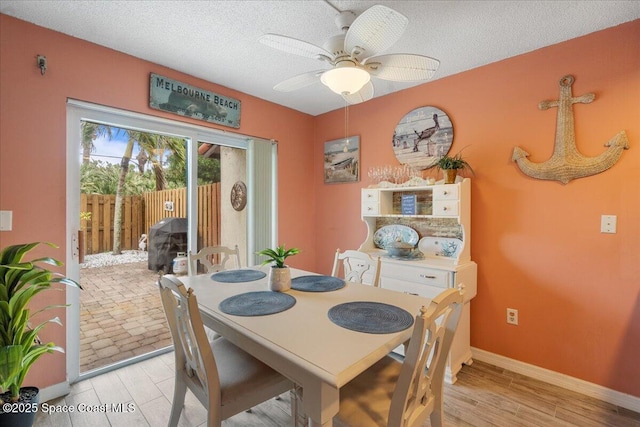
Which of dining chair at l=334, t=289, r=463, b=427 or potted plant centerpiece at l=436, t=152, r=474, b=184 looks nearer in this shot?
dining chair at l=334, t=289, r=463, b=427

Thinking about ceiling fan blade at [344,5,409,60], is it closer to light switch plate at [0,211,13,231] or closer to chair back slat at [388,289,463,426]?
chair back slat at [388,289,463,426]

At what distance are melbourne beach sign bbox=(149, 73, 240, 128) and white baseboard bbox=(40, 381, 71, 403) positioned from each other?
2.14 m

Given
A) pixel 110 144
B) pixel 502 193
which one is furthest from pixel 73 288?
pixel 502 193

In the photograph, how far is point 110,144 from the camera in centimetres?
234

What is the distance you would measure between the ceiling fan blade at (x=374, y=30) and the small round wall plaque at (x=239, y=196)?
2.09 m

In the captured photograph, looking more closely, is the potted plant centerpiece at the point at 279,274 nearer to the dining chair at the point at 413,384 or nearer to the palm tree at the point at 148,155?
the dining chair at the point at 413,384

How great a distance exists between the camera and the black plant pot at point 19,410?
1.34 metres

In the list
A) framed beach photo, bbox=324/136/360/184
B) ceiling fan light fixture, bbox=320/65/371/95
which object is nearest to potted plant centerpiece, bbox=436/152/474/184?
framed beach photo, bbox=324/136/360/184

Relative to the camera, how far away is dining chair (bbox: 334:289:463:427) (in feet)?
3.20

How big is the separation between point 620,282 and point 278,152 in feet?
10.2

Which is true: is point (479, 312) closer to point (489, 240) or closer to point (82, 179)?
point (489, 240)

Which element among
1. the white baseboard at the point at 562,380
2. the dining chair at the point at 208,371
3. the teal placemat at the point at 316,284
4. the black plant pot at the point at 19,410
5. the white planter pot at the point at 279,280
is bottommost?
the white baseboard at the point at 562,380

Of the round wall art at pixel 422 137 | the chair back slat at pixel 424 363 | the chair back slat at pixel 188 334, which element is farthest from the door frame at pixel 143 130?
the chair back slat at pixel 424 363

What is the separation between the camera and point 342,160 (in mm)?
3426
